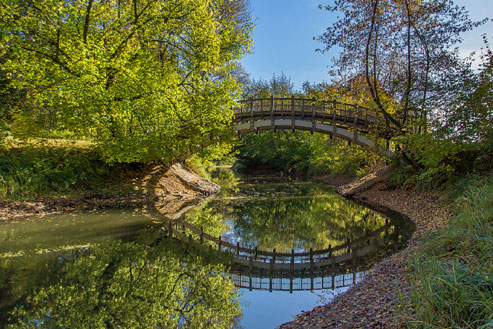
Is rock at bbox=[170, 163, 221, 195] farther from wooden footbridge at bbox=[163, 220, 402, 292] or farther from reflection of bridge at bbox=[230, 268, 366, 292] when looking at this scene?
reflection of bridge at bbox=[230, 268, 366, 292]

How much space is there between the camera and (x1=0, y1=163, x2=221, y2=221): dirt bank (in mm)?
11841

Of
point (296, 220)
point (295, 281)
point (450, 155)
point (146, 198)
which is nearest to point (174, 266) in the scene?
point (295, 281)

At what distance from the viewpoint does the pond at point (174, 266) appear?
199 inches

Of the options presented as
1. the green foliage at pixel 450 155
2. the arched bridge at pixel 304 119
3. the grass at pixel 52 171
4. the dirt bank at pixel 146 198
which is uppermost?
the arched bridge at pixel 304 119

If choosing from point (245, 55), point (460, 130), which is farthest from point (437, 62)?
point (245, 55)

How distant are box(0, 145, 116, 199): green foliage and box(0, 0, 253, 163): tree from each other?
1.24 meters

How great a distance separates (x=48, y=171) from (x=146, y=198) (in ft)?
15.7

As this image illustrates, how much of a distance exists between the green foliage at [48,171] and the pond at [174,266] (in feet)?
8.02

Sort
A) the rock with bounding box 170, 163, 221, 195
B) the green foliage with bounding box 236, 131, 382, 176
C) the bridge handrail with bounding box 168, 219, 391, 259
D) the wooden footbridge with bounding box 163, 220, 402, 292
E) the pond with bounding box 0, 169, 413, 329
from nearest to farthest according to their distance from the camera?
the pond with bounding box 0, 169, 413, 329, the wooden footbridge with bounding box 163, 220, 402, 292, the bridge handrail with bounding box 168, 219, 391, 259, the rock with bounding box 170, 163, 221, 195, the green foliage with bounding box 236, 131, 382, 176

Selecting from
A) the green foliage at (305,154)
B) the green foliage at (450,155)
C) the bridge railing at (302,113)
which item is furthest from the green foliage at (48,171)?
the green foliage at (305,154)

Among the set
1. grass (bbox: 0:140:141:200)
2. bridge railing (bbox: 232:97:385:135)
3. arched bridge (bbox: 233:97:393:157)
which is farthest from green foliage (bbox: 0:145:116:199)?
bridge railing (bbox: 232:97:385:135)

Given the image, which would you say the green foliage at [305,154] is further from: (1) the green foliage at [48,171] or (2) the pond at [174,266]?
(1) the green foliage at [48,171]

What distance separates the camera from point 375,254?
8.37 m

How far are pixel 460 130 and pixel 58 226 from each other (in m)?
14.7
